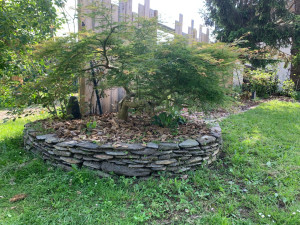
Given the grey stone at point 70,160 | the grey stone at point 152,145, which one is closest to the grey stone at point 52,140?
the grey stone at point 70,160

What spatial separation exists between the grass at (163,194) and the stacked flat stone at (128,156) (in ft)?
0.38

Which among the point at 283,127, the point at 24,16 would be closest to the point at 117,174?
the point at 24,16

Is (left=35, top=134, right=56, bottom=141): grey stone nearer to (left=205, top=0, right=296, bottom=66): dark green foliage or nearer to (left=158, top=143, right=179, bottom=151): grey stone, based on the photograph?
(left=158, top=143, right=179, bottom=151): grey stone

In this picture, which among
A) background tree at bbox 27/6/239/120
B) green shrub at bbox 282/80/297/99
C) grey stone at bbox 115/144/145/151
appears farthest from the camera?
green shrub at bbox 282/80/297/99

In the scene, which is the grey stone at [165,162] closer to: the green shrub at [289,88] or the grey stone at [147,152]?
the grey stone at [147,152]

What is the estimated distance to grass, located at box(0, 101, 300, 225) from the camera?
1.81 m

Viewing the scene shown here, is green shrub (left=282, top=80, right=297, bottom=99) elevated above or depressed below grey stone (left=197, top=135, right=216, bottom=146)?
above

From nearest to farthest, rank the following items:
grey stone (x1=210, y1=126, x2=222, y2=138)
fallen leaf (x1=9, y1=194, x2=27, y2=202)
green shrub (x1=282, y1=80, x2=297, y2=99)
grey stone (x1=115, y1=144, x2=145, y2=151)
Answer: fallen leaf (x1=9, y1=194, x2=27, y2=202) < grey stone (x1=115, y1=144, x2=145, y2=151) < grey stone (x1=210, y1=126, x2=222, y2=138) < green shrub (x1=282, y1=80, x2=297, y2=99)

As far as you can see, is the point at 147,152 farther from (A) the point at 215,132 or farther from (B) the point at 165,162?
(A) the point at 215,132

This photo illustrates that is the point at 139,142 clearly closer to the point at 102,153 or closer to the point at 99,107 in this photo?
the point at 102,153

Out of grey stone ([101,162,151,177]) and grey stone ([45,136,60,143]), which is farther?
grey stone ([45,136,60,143])

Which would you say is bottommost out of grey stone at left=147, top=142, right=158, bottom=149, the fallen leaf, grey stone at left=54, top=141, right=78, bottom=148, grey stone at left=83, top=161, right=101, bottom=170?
the fallen leaf

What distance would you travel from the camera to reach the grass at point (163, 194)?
1809 millimetres

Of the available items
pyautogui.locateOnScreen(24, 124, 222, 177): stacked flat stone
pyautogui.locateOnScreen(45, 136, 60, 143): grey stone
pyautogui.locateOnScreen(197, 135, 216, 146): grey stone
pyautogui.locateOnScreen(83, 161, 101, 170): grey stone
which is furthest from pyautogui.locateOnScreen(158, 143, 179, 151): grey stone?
pyautogui.locateOnScreen(45, 136, 60, 143): grey stone
